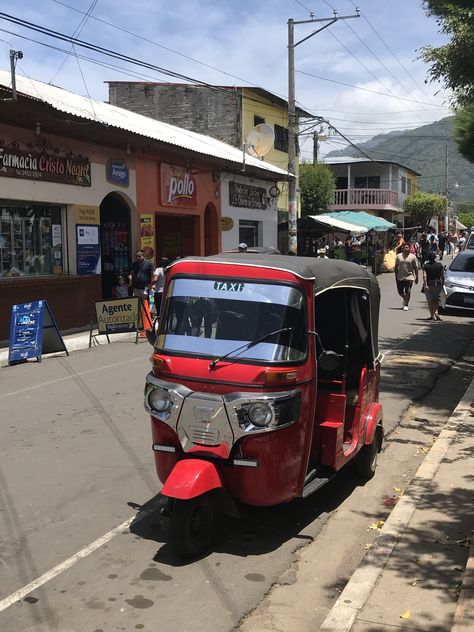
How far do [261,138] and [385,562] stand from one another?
2246 cm

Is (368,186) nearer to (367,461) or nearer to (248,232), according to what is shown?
(248,232)

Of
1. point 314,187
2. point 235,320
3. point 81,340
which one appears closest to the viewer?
point 235,320

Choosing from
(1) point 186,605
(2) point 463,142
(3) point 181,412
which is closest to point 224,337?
(3) point 181,412

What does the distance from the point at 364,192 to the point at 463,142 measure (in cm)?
2549

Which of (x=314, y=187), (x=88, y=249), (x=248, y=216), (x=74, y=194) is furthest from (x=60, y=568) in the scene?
(x=314, y=187)

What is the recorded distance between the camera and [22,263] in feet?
45.3

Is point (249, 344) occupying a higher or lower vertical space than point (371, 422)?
higher

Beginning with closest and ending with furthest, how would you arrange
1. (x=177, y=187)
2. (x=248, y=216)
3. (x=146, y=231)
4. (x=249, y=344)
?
(x=249, y=344), (x=146, y=231), (x=177, y=187), (x=248, y=216)

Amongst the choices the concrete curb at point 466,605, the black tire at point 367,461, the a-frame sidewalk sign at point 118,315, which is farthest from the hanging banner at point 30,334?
the concrete curb at point 466,605

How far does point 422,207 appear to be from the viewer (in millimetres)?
52969

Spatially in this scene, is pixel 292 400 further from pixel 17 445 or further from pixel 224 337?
pixel 17 445

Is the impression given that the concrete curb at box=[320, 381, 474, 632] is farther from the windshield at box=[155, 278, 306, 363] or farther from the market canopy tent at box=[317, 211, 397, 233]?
the market canopy tent at box=[317, 211, 397, 233]

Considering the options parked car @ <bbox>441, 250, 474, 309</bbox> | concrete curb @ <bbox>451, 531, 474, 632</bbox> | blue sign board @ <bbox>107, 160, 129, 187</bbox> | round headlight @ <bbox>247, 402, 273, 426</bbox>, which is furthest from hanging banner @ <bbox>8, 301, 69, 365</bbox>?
parked car @ <bbox>441, 250, 474, 309</bbox>

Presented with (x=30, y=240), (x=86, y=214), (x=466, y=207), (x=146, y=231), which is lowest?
(x=30, y=240)
